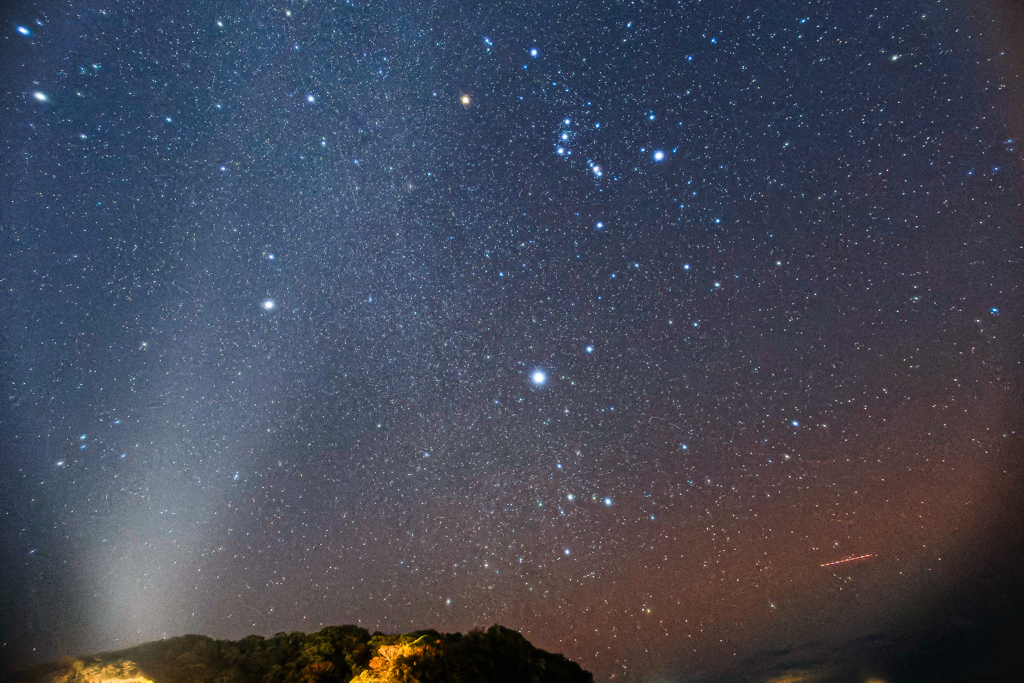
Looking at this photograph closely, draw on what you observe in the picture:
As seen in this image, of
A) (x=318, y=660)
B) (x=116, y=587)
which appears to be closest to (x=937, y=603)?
(x=318, y=660)

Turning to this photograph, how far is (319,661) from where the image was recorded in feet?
10.2

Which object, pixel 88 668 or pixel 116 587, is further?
pixel 116 587

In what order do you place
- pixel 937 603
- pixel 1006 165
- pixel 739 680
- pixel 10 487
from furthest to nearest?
pixel 739 680, pixel 937 603, pixel 1006 165, pixel 10 487

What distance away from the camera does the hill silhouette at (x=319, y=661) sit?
2910 millimetres

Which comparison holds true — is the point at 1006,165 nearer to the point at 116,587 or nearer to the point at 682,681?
the point at 682,681

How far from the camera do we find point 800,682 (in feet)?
35.5

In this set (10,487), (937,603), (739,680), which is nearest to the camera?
(10,487)

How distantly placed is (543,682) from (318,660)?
65.6 inches

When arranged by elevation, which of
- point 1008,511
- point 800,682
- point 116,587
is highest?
point 1008,511

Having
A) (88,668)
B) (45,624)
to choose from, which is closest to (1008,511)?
(88,668)

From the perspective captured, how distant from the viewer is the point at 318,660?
10.2 ft

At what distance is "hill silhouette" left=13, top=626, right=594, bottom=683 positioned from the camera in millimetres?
2910

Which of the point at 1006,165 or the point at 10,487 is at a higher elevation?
the point at 1006,165

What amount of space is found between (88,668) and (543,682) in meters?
3.07
